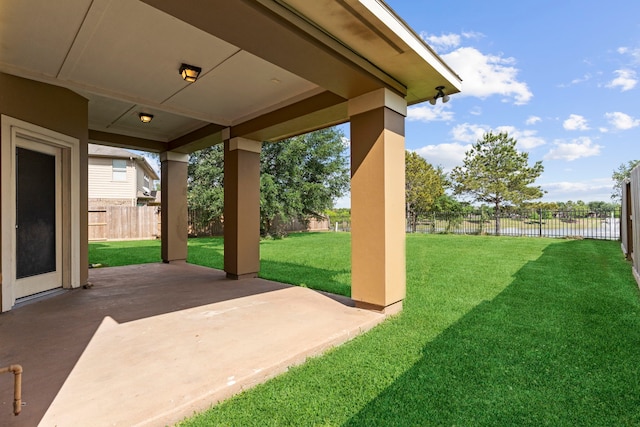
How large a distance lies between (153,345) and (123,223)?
48.1 ft

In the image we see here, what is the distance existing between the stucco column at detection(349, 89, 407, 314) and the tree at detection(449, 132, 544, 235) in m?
18.1

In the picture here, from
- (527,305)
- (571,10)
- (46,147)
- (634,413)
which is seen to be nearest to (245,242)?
(46,147)

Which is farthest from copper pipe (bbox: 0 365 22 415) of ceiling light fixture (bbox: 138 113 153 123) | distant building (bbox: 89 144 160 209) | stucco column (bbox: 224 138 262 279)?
distant building (bbox: 89 144 160 209)

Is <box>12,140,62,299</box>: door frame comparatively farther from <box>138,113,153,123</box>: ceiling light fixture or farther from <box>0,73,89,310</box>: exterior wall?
<box>138,113,153,123</box>: ceiling light fixture

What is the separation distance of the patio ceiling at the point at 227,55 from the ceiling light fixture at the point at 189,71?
0.27ft

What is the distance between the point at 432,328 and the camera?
3.33 m

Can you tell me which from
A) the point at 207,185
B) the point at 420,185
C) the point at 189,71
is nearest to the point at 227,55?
the point at 189,71

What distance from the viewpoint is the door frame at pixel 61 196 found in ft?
12.1

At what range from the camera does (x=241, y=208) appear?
577cm

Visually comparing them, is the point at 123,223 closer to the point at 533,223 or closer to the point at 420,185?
the point at 420,185

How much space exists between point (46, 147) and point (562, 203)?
32288 millimetres

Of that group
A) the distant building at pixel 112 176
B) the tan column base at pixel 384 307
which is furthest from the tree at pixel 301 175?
the tan column base at pixel 384 307

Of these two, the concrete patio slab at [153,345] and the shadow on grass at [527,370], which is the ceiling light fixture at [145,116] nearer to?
the concrete patio slab at [153,345]

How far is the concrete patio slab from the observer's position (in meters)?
1.86
